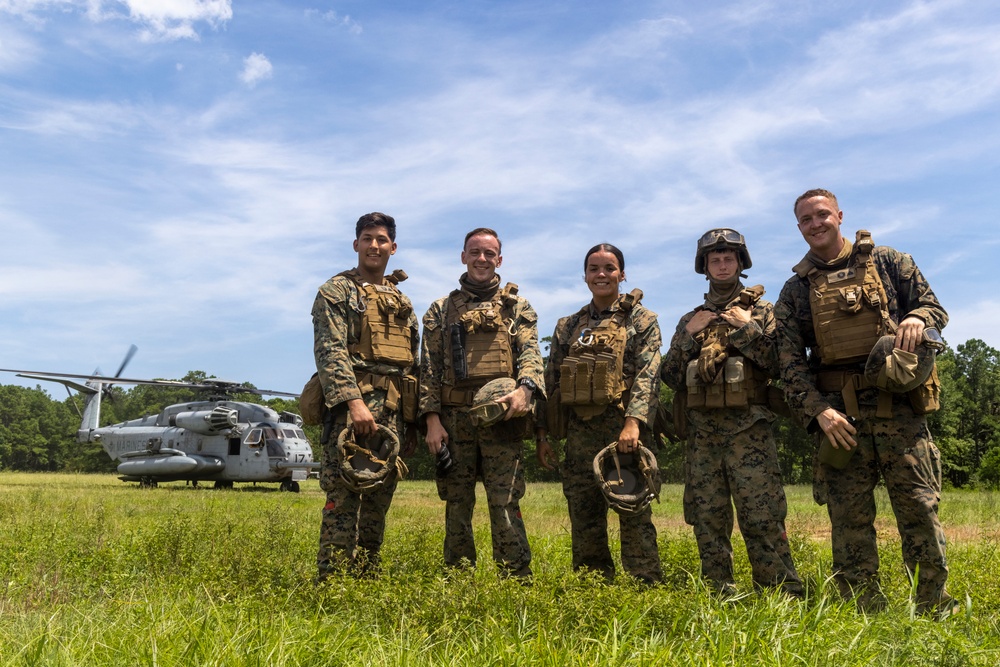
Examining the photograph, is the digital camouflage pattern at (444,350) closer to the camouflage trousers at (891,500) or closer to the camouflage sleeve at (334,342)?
the camouflage sleeve at (334,342)

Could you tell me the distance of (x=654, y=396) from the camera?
16.3ft

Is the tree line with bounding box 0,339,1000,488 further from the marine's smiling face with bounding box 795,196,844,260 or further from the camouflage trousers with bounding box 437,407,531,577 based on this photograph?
the marine's smiling face with bounding box 795,196,844,260

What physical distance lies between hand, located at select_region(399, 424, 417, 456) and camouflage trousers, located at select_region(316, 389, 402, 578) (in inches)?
6.0

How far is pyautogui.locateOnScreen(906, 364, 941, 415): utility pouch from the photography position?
427 cm

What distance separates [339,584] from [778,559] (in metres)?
2.61

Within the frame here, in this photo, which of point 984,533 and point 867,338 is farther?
point 984,533

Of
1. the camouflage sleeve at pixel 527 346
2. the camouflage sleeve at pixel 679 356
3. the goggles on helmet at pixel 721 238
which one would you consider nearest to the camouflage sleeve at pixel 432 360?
the camouflage sleeve at pixel 527 346

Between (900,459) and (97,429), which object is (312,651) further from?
(97,429)

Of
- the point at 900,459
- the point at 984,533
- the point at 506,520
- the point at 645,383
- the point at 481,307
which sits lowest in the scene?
the point at 984,533

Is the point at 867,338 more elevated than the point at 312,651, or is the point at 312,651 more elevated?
the point at 867,338

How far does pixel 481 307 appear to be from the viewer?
5.27 metres

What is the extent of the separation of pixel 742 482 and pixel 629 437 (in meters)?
0.73

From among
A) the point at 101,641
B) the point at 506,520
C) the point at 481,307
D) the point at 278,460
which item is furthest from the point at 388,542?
the point at 278,460

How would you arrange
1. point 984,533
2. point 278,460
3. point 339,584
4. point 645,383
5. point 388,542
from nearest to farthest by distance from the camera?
point 339,584 → point 645,383 → point 388,542 → point 984,533 → point 278,460
